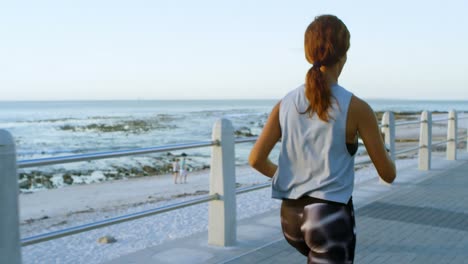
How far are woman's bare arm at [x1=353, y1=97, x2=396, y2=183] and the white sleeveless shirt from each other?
0.18 feet

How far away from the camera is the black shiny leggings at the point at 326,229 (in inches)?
76.2

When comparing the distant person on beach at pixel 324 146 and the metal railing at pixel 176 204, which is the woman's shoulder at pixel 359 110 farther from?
the metal railing at pixel 176 204

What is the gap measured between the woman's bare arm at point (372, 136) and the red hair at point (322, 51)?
12 centimetres

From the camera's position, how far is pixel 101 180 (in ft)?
74.6

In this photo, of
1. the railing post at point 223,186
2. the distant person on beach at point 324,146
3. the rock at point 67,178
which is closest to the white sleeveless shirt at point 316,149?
the distant person on beach at point 324,146

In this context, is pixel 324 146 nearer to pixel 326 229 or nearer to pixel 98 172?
pixel 326 229

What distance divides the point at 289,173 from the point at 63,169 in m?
25.7

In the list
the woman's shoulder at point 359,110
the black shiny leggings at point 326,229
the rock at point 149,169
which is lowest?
the rock at point 149,169

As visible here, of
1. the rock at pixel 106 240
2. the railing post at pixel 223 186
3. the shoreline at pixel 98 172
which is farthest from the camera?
the shoreline at pixel 98 172

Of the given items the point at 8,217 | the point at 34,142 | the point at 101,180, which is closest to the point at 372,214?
the point at 8,217

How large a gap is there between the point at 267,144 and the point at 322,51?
426 millimetres

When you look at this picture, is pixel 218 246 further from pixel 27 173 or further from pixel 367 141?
pixel 27 173

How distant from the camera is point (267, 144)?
6.84 feet

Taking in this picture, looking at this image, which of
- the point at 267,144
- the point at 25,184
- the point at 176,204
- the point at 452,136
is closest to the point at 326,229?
the point at 267,144
